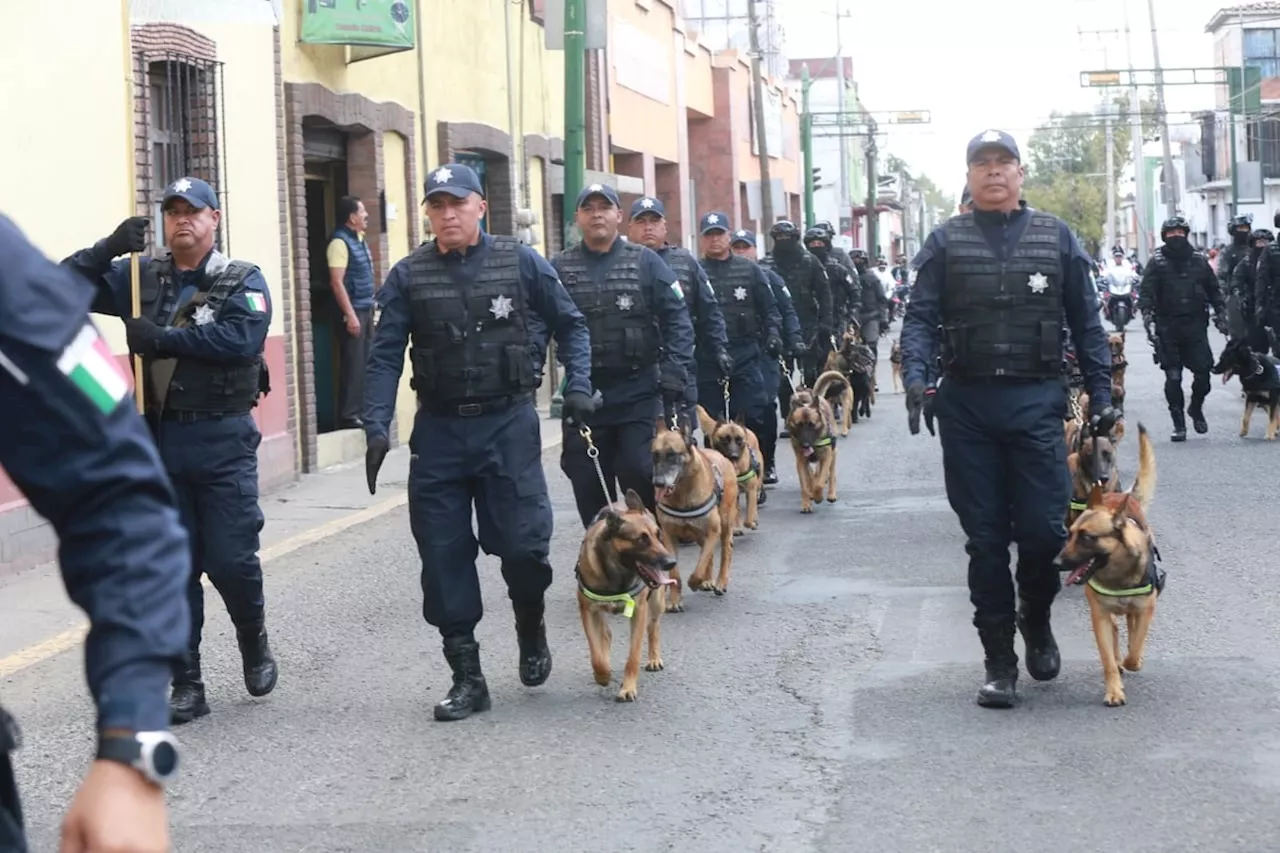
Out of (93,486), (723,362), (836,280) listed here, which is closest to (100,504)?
(93,486)

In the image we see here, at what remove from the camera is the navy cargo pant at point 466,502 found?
7.32 metres

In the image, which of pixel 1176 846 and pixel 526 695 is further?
pixel 526 695

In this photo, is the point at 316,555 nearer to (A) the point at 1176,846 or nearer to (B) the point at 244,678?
(B) the point at 244,678

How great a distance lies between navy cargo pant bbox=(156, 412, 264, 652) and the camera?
23.6ft

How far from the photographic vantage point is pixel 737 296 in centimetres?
1377

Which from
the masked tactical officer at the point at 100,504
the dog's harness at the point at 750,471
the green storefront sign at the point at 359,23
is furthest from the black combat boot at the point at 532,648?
the green storefront sign at the point at 359,23

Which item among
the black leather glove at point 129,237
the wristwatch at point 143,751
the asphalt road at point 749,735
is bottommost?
the asphalt road at point 749,735

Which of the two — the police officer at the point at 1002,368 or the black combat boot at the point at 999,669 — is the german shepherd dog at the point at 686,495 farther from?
the black combat boot at the point at 999,669

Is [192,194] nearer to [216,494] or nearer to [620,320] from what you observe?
[216,494]

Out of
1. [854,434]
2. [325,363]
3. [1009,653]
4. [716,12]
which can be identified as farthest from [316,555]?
[716,12]

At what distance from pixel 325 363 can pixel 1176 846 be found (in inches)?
550

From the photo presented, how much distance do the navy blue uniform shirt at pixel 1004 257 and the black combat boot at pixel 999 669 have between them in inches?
34.7

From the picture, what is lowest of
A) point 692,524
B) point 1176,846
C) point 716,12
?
point 1176,846

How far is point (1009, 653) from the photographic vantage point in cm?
719
